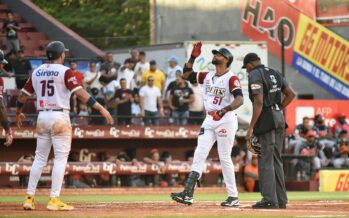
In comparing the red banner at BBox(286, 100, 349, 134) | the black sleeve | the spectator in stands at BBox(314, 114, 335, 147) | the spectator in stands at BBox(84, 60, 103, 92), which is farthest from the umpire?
the red banner at BBox(286, 100, 349, 134)

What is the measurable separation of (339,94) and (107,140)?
11029mm

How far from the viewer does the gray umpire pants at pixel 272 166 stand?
1516 centimetres

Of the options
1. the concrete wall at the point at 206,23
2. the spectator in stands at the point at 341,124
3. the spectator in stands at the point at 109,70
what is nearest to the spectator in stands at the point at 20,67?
the spectator in stands at the point at 109,70

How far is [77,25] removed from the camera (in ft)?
156

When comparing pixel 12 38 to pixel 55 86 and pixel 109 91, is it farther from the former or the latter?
pixel 55 86

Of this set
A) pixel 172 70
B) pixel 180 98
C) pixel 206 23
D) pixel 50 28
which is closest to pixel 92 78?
pixel 180 98

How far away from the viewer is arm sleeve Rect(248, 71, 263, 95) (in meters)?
15.1

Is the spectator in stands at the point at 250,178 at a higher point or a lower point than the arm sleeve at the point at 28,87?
lower

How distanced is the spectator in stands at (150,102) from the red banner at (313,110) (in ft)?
16.3

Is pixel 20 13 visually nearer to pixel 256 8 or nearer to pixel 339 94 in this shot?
pixel 256 8

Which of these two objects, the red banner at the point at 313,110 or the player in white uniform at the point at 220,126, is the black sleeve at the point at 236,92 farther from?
the red banner at the point at 313,110

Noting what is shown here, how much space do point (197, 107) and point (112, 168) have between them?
320 centimetres

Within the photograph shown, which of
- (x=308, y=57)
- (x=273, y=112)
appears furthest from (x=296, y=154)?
(x=273, y=112)

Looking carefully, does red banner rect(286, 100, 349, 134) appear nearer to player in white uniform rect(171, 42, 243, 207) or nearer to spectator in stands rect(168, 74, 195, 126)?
spectator in stands rect(168, 74, 195, 126)
